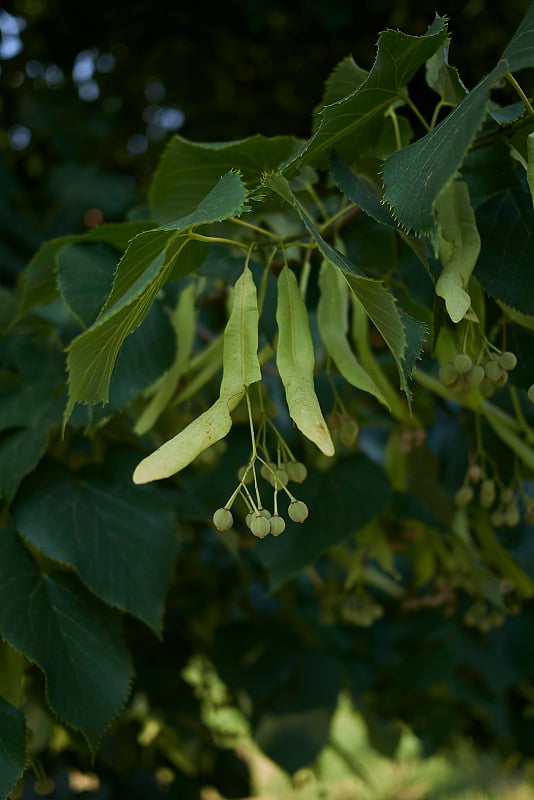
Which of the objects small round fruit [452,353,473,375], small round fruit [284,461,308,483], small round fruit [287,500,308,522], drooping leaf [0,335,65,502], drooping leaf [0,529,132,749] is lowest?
drooping leaf [0,529,132,749]

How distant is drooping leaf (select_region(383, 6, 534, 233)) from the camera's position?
1.90 ft

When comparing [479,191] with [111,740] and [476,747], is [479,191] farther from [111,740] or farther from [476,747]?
[476,747]

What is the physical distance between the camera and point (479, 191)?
782 mm

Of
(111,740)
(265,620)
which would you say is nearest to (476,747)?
(265,620)

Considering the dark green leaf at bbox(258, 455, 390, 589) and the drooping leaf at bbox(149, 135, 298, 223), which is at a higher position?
the drooping leaf at bbox(149, 135, 298, 223)

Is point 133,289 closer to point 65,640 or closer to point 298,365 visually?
point 298,365

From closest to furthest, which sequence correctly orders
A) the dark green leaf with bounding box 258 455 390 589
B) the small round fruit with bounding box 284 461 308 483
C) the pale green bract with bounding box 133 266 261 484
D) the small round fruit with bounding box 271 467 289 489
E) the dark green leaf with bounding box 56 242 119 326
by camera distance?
1. the pale green bract with bounding box 133 266 261 484
2. the small round fruit with bounding box 271 467 289 489
3. the small round fruit with bounding box 284 461 308 483
4. the dark green leaf with bounding box 56 242 119 326
5. the dark green leaf with bounding box 258 455 390 589

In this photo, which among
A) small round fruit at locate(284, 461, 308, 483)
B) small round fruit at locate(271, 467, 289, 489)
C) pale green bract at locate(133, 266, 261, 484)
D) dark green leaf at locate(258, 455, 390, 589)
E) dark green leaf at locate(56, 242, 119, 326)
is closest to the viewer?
pale green bract at locate(133, 266, 261, 484)

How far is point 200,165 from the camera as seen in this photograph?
865 mm

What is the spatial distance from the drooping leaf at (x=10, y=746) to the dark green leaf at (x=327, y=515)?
15.5 inches

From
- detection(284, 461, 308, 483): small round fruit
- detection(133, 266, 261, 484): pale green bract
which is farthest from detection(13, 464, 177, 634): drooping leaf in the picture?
detection(133, 266, 261, 484): pale green bract

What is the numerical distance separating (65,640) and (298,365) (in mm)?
409

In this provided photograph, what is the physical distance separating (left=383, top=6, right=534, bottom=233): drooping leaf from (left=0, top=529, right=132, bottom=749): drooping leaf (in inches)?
20.6

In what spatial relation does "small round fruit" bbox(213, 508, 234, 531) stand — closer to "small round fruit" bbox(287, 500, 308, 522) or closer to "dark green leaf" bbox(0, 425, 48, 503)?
"small round fruit" bbox(287, 500, 308, 522)
